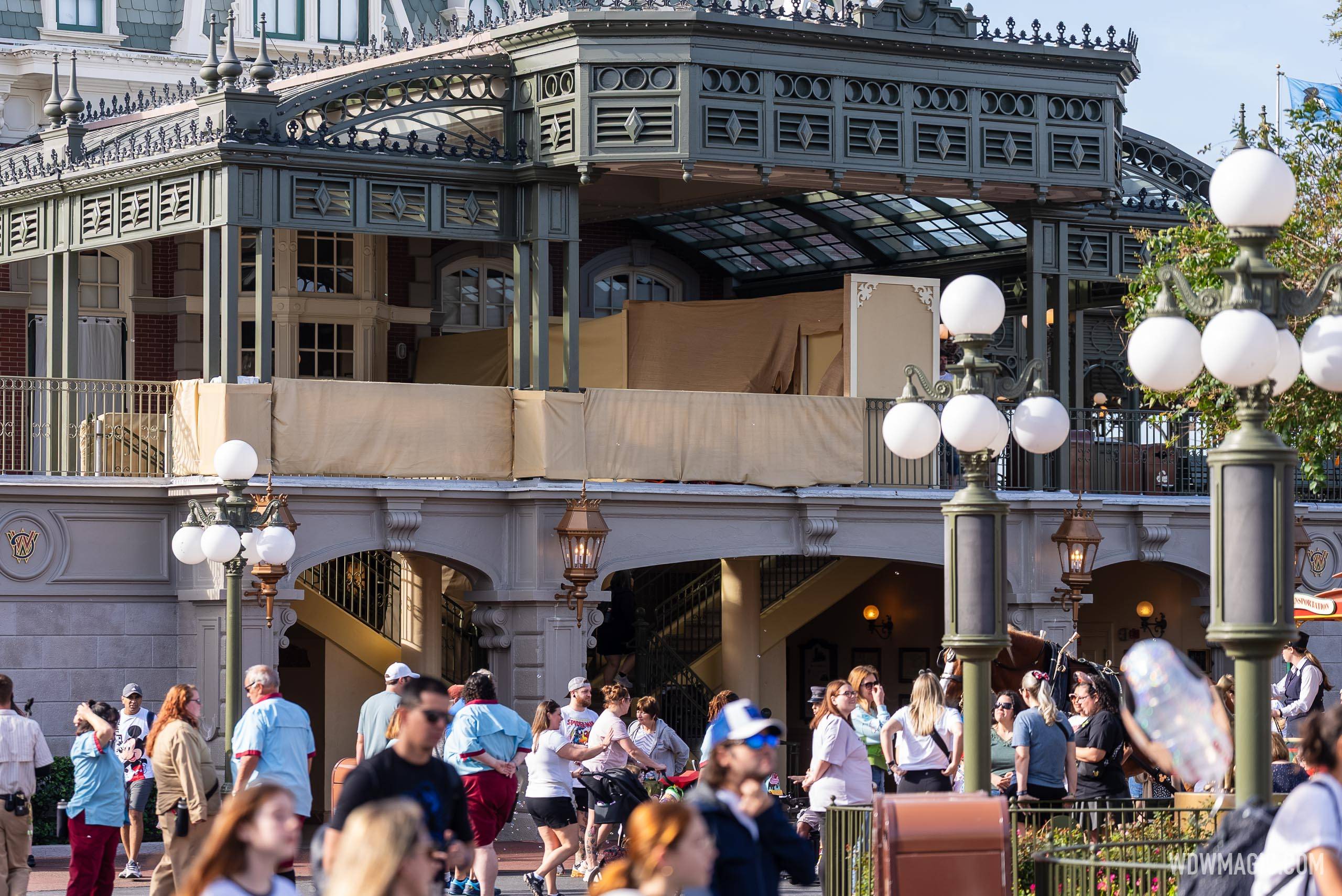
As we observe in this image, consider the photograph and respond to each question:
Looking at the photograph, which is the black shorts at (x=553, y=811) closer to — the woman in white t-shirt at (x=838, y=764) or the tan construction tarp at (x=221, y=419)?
the woman in white t-shirt at (x=838, y=764)

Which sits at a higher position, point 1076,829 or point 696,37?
point 696,37

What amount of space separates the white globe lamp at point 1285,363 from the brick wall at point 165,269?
727 inches

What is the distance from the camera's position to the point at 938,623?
27750 millimetres

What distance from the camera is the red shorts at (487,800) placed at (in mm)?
14594

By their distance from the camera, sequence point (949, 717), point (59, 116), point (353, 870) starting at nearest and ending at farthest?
point (353, 870), point (949, 717), point (59, 116)

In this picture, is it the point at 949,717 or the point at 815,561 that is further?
the point at 815,561

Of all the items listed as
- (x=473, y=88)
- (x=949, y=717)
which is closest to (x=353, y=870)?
(x=949, y=717)

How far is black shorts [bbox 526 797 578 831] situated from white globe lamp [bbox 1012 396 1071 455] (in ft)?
16.6

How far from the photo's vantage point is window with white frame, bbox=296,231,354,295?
25500mm

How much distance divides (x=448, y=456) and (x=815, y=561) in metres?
6.93

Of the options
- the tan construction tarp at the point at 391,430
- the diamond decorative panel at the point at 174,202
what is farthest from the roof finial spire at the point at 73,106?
the tan construction tarp at the point at 391,430

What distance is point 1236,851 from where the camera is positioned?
25.3 ft

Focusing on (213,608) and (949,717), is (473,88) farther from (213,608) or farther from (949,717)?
(949,717)

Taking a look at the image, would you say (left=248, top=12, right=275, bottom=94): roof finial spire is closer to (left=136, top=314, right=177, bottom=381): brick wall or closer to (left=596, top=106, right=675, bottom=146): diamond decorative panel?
(left=596, top=106, right=675, bottom=146): diamond decorative panel
